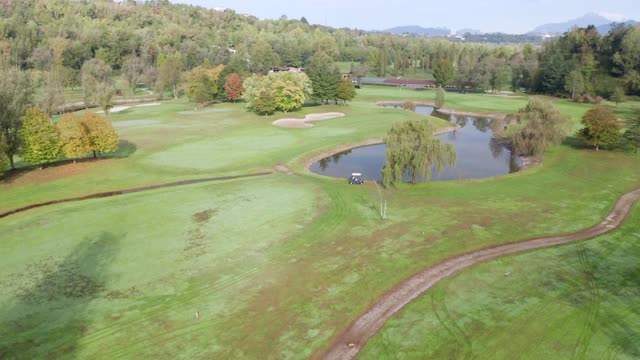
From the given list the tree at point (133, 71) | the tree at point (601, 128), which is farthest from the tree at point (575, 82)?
the tree at point (133, 71)

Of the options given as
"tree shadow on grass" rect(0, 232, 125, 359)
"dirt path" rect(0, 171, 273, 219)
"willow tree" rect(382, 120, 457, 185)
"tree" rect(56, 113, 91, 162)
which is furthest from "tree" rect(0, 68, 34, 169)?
"willow tree" rect(382, 120, 457, 185)

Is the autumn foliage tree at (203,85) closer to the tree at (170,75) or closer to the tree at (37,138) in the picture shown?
the tree at (170,75)

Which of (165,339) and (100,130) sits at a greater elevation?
(100,130)

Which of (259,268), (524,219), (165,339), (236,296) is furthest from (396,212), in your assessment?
(165,339)

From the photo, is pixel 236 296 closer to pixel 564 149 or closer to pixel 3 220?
pixel 3 220

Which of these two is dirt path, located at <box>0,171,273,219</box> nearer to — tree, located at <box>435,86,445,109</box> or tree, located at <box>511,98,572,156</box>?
tree, located at <box>511,98,572,156</box>


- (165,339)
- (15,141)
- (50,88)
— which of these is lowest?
(165,339)
